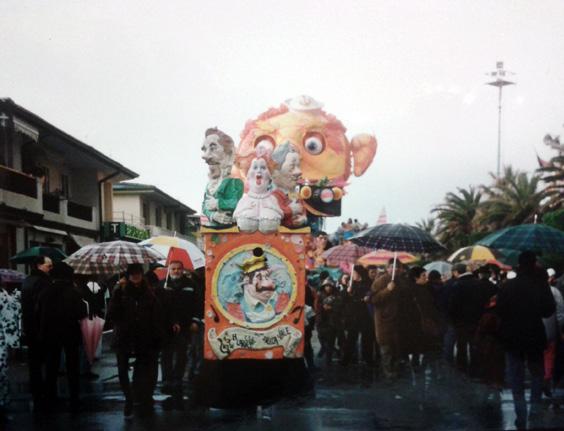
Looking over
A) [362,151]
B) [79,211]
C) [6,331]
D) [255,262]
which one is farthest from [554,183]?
[6,331]

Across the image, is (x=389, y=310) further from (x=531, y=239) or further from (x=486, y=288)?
(x=531, y=239)

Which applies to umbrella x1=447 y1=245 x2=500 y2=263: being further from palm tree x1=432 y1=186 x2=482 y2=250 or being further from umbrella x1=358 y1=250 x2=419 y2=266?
palm tree x1=432 y1=186 x2=482 y2=250

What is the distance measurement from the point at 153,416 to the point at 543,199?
67.4 feet

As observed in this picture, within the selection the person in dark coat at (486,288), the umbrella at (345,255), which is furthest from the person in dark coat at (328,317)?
the person in dark coat at (486,288)

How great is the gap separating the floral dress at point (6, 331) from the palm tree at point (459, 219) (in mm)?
17061

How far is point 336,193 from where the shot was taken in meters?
16.3

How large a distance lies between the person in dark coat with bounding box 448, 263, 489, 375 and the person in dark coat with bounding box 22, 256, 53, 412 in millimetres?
5756

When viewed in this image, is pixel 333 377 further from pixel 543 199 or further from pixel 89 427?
pixel 543 199

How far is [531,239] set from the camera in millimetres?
10797

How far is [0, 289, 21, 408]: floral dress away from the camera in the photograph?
8875mm

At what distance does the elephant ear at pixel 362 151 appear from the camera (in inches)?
664

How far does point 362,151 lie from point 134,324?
930 cm

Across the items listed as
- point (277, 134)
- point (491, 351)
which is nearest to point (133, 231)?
point (277, 134)

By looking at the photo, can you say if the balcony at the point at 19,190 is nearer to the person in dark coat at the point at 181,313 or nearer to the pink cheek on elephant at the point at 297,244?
the person in dark coat at the point at 181,313
